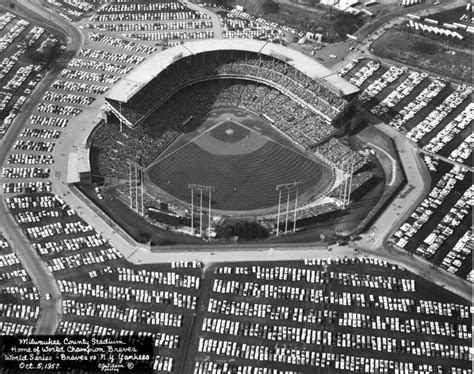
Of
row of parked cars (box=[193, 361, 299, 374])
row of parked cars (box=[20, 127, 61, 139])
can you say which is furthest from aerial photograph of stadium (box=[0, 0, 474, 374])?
row of parked cars (box=[20, 127, 61, 139])

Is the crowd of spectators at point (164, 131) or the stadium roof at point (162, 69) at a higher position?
the stadium roof at point (162, 69)

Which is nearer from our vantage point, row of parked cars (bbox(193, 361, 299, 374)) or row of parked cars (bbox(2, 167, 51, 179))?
row of parked cars (bbox(193, 361, 299, 374))

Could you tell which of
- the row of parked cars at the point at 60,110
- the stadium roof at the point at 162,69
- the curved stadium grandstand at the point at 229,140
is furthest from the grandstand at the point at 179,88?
the row of parked cars at the point at 60,110

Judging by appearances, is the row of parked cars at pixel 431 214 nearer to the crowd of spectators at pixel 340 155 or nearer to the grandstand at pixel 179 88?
the crowd of spectators at pixel 340 155

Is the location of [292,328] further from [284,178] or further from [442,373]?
[284,178]

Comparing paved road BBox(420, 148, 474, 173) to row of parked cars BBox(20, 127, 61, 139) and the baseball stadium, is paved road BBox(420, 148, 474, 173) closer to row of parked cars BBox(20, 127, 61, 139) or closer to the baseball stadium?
the baseball stadium
